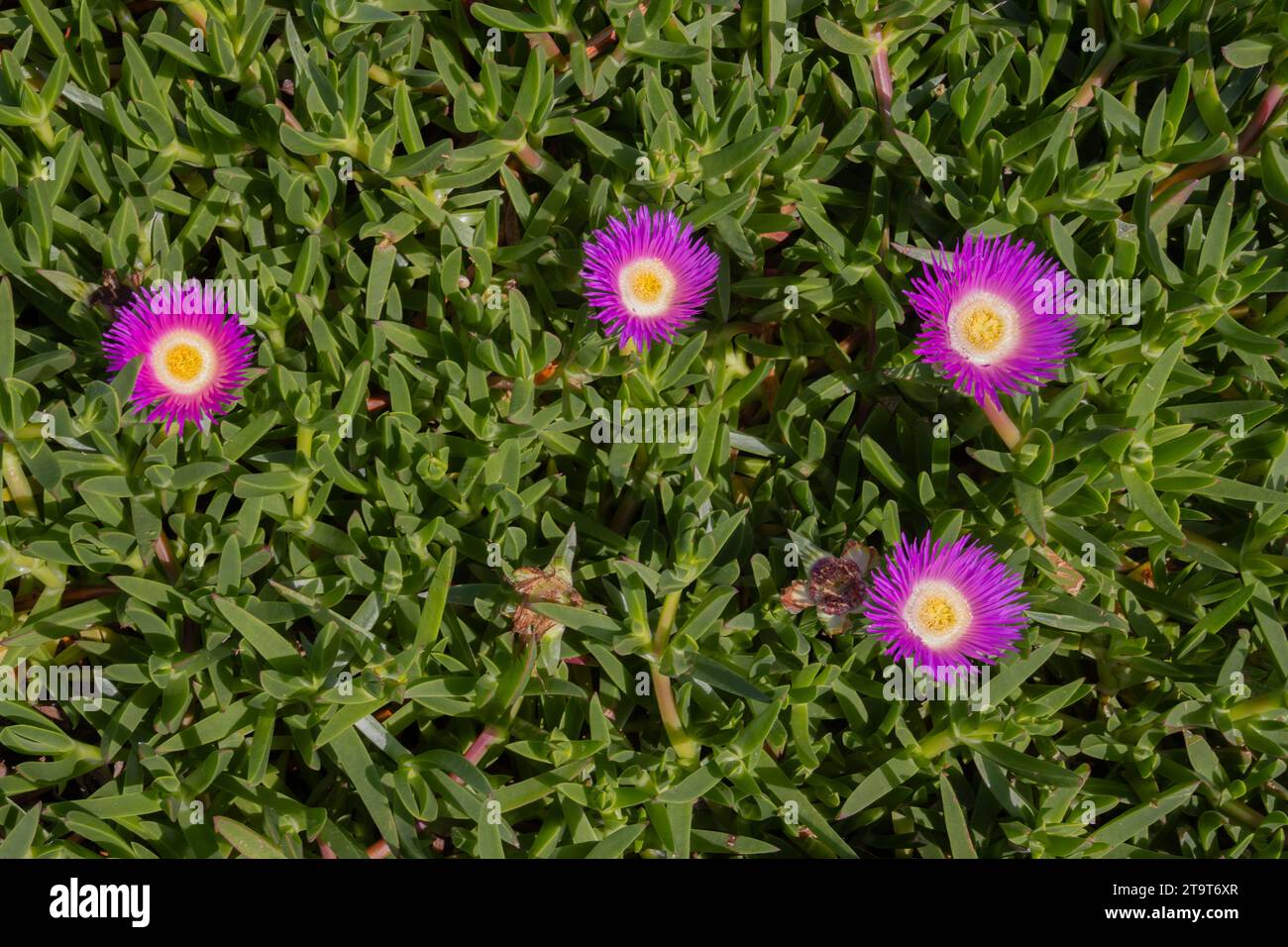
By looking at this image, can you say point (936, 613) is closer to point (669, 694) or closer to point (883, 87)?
point (669, 694)

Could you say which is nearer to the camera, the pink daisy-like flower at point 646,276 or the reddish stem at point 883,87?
the pink daisy-like flower at point 646,276

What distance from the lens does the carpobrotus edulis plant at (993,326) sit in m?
1.60

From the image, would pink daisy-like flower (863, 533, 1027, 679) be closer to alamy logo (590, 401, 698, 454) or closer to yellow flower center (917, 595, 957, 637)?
yellow flower center (917, 595, 957, 637)

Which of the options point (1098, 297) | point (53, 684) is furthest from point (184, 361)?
point (1098, 297)

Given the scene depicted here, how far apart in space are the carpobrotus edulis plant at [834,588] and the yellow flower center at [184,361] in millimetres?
1017

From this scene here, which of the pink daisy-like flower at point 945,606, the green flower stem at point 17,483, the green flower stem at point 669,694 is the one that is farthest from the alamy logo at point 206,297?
the pink daisy-like flower at point 945,606

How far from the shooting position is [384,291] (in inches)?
70.9

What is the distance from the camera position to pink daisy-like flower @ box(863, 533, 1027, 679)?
1.60m

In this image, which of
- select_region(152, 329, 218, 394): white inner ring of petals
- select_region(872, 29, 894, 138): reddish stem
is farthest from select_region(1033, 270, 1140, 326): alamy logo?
select_region(152, 329, 218, 394): white inner ring of petals

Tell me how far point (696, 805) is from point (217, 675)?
83cm

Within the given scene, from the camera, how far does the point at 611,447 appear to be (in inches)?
70.9
